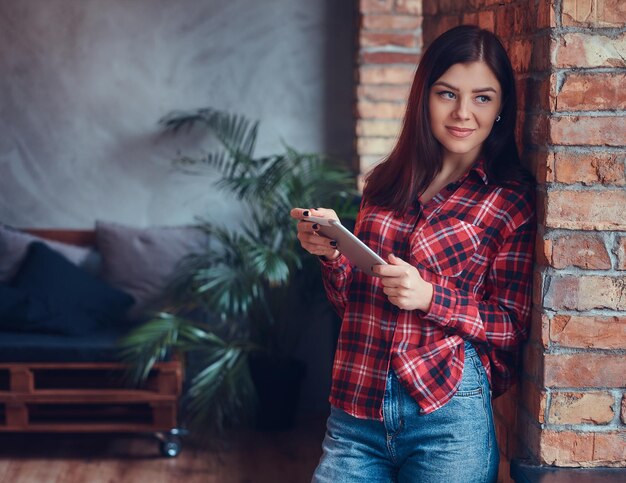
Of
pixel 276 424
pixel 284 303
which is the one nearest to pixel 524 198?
pixel 284 303

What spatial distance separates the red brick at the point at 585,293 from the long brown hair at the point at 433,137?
0.74 feet

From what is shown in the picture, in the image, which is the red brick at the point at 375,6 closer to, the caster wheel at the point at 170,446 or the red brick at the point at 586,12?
the caster wheel at the point at 170,446

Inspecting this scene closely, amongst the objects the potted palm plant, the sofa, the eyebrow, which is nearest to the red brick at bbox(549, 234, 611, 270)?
the eyebrow

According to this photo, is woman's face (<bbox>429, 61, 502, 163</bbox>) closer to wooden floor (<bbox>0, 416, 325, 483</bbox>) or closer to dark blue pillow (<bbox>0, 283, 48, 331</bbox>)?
wooden floor (<bbox>0, 416, 325, 483</bbox>)

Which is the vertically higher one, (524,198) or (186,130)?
(186,130)

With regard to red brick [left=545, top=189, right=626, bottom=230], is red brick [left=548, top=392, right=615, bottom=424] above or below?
below

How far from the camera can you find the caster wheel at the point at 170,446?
392 cm

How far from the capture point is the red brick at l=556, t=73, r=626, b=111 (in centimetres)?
172

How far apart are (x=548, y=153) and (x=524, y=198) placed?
103 millimetres

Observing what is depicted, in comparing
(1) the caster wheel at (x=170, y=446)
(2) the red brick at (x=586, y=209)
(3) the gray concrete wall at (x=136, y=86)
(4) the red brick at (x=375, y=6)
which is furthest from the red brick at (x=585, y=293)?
(3) the gray concrete wall at (x=136, y=86)

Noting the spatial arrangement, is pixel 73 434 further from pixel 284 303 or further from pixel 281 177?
pixel 281 177

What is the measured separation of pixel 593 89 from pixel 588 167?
0.15m

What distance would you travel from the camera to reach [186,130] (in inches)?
181

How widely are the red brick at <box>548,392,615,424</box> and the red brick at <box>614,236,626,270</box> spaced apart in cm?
26
